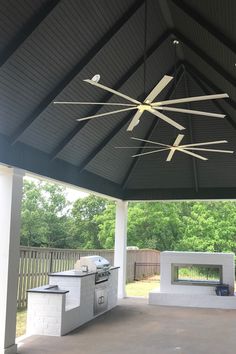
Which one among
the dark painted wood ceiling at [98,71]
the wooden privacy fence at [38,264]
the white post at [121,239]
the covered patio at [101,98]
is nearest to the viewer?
the dark painted wood ceiling at [98,71]

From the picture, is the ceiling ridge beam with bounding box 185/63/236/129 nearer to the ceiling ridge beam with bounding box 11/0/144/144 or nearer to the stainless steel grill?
the ceiling ridge beam with bounding box 11/0/144/144

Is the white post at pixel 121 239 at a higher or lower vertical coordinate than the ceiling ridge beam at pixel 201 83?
lower

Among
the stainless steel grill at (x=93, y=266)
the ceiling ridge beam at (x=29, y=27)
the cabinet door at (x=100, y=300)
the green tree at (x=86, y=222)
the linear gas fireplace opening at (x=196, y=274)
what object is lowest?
the cabinet door at (x=100, y=300)

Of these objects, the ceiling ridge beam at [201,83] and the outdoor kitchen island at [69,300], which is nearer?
the outdoor kitchen island at [69,300]

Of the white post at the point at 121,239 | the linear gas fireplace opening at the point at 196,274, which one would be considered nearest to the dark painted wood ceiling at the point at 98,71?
the white post at the point at 121,239

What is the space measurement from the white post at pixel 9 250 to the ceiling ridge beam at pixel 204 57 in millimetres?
3688

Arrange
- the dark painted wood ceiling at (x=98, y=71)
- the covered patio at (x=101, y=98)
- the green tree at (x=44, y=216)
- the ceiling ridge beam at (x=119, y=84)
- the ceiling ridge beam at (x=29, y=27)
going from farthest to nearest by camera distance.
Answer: the green tree at (x=44, y=216) < the ceiling ridge beam at (x=119, y=84) < the covered patio at (x=101, y=98) < the dark painted wood ceiling at (x=98, y=71) < the ceiling ridge beam at (x=29, y=27)

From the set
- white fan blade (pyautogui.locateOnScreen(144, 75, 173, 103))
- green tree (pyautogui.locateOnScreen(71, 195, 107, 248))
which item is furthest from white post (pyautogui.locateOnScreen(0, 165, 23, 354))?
green tree (pyautogui.locateOnScreen(71, 195, 107, 248))

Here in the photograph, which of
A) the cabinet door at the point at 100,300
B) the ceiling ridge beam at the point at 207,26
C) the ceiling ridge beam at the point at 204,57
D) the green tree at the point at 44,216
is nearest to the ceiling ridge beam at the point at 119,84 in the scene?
the ceiling ridge beam at the point at 204,57

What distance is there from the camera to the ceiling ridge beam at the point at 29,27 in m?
5.48

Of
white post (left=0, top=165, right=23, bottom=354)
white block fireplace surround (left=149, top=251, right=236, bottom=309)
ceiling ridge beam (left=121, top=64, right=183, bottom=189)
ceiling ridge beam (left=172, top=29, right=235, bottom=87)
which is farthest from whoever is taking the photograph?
white block fireplace surround (left=149, top=251, right=236, bottom=309)

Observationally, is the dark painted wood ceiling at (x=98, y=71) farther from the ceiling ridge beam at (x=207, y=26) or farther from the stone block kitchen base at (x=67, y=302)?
the stone block kitchen base at (x=67, y=302)

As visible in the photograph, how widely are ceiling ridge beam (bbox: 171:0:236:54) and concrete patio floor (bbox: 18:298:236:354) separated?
467 cm

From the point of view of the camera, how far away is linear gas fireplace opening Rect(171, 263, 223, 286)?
1223 centimetres
